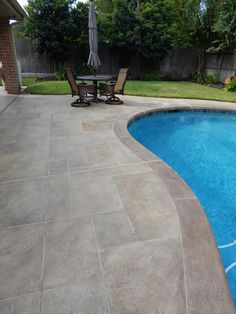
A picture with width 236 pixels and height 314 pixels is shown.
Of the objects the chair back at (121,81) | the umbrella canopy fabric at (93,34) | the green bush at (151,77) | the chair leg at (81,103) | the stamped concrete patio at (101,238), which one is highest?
the umbrella canopy fabric at (93,34)

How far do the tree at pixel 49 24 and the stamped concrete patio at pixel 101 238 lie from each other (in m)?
9.30

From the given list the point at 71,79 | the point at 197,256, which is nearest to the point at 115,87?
the point at 71,79

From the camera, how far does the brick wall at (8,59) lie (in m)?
7.21

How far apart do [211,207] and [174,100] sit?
4.96 meters

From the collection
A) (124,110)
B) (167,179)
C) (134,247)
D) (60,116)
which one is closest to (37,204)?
(134,247)

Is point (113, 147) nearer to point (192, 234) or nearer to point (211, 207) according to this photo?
point (211, 207)

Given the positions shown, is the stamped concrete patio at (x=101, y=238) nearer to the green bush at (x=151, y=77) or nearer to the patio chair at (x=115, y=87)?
the patio chair at (x=115, y=87)

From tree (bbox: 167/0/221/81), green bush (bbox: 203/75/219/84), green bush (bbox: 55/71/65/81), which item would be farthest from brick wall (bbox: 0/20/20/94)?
green bush (bbox: 203/75/219/84)

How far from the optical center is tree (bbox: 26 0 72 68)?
1066 cm

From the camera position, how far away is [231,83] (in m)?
9.04

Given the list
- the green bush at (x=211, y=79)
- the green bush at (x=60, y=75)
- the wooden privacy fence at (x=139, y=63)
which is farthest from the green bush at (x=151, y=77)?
the green bush at (x=60, y=75)

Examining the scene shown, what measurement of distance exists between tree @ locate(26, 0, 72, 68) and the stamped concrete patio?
930 centimetres

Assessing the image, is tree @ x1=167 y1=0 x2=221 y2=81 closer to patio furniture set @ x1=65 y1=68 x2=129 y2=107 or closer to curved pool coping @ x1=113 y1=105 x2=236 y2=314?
patio furniture set @ x1=65 y1=68 x2=129 y2=107

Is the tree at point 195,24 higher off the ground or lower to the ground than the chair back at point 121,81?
Result: higher
